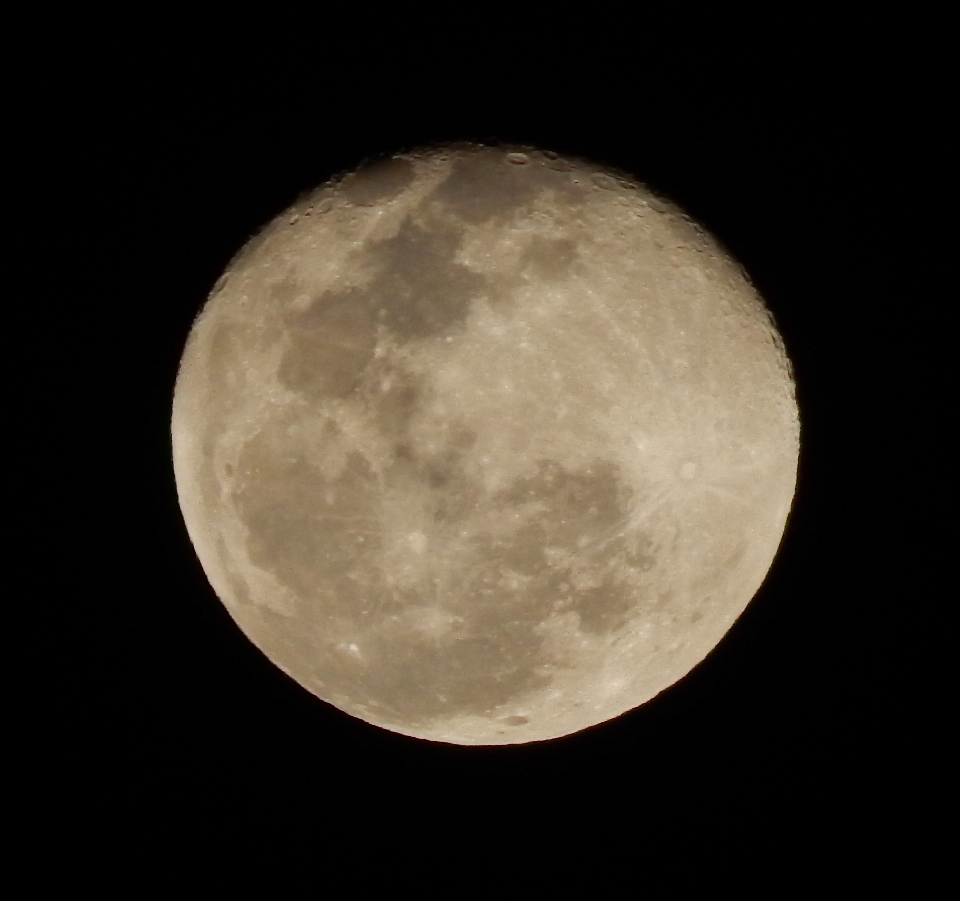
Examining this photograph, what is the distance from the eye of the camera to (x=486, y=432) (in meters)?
2.78

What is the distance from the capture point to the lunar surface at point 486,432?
280 cm

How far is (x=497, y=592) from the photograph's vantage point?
9.61 feet

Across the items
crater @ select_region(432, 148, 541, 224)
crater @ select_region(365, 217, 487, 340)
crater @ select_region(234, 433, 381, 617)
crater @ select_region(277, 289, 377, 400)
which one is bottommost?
crater @ select_region(234, 433, 381, 617)

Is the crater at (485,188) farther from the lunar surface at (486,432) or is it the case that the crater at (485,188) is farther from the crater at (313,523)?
the crater at (313,523)

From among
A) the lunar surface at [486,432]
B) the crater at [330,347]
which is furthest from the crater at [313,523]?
the crater at [330,347]

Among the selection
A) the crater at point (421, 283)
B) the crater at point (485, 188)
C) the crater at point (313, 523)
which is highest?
the crater at point (485, 188)

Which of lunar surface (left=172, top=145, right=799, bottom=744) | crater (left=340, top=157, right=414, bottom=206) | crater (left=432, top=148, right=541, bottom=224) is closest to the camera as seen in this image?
lunar surface (left=172, top=145, right=799, bottom=744)

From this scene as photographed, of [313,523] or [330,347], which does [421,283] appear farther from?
[313,523]

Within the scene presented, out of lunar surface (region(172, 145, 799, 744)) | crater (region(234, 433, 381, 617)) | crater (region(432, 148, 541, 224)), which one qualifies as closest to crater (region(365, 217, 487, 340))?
lunar surface (region(172, 145, 799, 744))

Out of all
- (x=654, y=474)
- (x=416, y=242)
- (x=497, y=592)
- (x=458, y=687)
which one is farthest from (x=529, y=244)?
(x=458, y=687)

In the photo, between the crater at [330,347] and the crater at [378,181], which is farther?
the crater at [378,181]

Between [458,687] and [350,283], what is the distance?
1.44 metres

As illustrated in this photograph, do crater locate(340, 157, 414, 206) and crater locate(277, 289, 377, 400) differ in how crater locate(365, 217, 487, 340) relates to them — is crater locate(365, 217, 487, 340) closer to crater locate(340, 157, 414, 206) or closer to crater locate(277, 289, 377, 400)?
crater locate(277, 289, 377, 400)

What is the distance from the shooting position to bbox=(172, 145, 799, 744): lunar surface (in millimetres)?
2801
